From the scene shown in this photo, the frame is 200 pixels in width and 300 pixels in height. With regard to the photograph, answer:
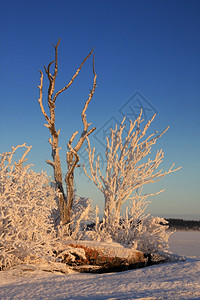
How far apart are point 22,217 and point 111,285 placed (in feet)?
8.24

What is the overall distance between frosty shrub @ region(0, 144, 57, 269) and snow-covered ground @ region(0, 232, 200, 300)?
15.4 inches

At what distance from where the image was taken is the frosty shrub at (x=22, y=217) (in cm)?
589

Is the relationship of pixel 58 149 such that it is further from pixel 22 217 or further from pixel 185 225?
pixel 185 225

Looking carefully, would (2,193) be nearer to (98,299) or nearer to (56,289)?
(56,289)

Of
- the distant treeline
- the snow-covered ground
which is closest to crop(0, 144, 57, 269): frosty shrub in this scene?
the snow-covered ground

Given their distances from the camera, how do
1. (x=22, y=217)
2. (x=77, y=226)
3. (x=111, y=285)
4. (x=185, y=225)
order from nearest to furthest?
(x=111, y=285) < (x=22, y=217) < (x=77, y=226) < (x=185, y=225)

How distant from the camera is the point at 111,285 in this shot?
4.48m

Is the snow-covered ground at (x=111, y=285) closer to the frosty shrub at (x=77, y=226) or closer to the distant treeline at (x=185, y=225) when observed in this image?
the frosty shrub at (x=77, y=226)

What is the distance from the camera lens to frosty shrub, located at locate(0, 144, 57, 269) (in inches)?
232

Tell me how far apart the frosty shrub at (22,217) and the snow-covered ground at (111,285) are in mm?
391

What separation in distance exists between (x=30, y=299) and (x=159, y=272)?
2.35 metres

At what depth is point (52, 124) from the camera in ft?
28.4

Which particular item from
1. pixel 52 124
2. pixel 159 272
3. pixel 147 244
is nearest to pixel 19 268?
pixel 159 272

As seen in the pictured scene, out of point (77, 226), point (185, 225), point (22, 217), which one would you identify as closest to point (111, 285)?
point (22, 217)
